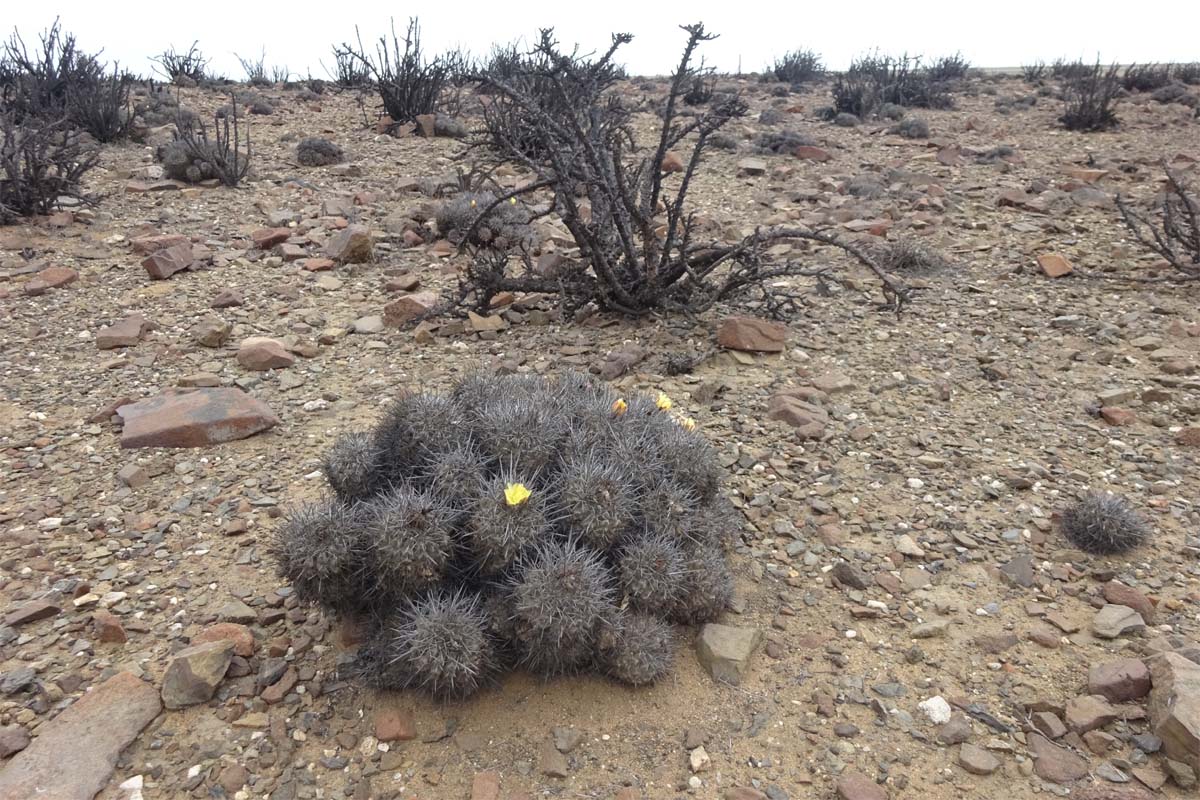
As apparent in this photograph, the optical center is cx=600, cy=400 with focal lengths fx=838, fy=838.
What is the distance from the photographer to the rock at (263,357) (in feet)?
15.6

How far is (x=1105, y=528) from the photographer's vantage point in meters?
3.08

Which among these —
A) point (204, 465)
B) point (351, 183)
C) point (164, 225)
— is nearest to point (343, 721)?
point (204, 465)

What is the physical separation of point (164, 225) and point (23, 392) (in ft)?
10.1

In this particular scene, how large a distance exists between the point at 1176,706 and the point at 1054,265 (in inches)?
170

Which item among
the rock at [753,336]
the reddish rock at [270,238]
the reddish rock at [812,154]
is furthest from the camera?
the reddish rock at [812,154]

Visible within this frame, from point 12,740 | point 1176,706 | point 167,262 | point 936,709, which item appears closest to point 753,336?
point 936,709

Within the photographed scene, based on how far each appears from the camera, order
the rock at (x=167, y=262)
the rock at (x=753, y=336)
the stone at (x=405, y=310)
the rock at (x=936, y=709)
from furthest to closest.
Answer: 1. the rock at (x=167, y=262)
2. the stone at (x=405, y=310)
3. the rock at (x=753, y=336)
4. the rock at (x=936, y=709)

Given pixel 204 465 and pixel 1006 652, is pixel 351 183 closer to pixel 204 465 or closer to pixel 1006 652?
pixel 204 465

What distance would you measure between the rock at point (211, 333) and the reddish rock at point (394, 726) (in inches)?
132

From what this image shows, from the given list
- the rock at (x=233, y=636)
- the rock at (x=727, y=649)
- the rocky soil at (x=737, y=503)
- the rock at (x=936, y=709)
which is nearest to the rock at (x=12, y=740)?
the rocky soil at (x=737, y=503)

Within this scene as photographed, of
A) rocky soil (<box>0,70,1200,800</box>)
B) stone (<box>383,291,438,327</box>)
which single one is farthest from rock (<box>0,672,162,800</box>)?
stone (<box>383,291,438,327</box>)

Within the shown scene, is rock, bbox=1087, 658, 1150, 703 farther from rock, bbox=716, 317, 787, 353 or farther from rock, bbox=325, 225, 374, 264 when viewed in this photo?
rock, bbox=325, 225, 374, 264

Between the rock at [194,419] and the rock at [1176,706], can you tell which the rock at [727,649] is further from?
the rock at [194,419]

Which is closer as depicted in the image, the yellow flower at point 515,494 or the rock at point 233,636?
the yellow flower at point 515,494
